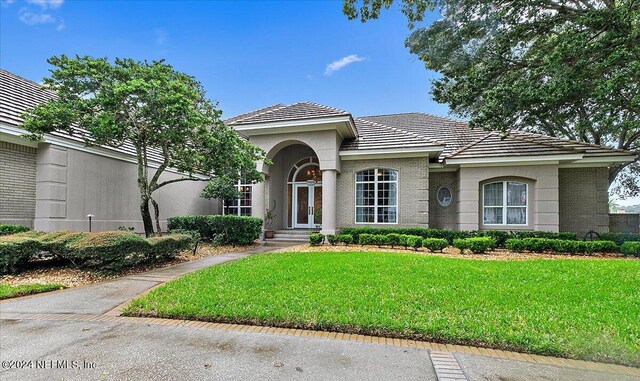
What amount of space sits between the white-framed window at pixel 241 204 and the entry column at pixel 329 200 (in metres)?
5.07

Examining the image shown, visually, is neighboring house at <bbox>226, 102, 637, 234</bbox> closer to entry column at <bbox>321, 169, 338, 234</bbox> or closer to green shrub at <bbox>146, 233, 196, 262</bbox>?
entry column at <bbox>321, 169, 338, 234</bbox>

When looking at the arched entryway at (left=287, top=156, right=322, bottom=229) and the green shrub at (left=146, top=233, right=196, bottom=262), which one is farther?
the arched entryway at (left=287, top=156, right=322, bottom=229)

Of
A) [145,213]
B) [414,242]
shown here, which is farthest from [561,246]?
[145,213]

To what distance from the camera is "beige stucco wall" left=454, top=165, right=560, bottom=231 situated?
13.3 meters

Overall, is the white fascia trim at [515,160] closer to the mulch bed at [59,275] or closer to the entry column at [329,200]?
the entry column at [329,200]

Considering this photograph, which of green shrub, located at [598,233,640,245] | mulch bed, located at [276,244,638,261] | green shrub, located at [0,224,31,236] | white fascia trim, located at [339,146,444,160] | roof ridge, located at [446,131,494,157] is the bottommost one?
mulch bed, located at [276,244,638,261]

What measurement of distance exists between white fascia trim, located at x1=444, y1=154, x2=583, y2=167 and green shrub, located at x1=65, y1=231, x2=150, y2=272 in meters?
12.5

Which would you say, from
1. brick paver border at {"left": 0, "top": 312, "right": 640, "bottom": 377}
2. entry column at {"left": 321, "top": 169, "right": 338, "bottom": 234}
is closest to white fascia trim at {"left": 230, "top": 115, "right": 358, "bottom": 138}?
entry column at {"left": 321, "top": 169, "right": 338, "bottom": 234}

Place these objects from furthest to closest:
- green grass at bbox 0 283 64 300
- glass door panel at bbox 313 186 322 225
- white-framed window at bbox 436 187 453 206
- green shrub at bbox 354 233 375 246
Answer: glass door panel at bbox 313 186 322 225
white-framed window at bbox 436 187 453 206
green shrub at bbox 354 233 375 246
green grass at bbox 0 283 64 300

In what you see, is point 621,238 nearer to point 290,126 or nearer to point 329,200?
point 329,200

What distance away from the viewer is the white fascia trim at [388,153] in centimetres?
1366

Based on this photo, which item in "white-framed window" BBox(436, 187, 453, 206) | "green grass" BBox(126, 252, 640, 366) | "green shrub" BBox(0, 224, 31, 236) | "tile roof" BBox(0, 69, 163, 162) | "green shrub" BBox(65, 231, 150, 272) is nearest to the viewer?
"green grass" BBox(126, 252, 640, 366)

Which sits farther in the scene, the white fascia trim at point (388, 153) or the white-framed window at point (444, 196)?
the white-framed window at point (444, 196)

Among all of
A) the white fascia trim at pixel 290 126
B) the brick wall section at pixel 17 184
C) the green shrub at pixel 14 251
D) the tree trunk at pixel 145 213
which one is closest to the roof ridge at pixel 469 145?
the white fascia trim at pixel 290 126
